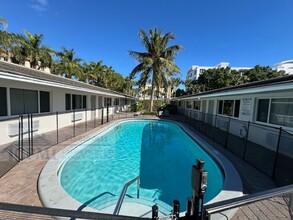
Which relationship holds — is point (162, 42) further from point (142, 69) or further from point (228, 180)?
point (228, 180)

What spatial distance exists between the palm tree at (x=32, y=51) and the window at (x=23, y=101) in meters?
15.7

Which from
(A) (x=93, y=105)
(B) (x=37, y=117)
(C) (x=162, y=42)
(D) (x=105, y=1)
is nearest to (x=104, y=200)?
(B) (x=37, y=117)

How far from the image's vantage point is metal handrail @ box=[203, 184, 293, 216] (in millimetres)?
1244

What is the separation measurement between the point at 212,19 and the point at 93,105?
53.1 feet

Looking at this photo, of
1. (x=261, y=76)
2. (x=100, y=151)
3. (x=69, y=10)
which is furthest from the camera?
(x=261, y=76)

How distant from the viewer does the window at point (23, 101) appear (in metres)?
7.64

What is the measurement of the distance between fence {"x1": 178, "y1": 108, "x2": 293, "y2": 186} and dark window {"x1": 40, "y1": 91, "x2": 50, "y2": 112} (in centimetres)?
1064

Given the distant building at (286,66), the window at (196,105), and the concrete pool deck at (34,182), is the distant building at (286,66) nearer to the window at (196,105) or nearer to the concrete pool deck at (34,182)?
the window at (196,105)

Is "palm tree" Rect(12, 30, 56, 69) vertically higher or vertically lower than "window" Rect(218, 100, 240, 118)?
higher

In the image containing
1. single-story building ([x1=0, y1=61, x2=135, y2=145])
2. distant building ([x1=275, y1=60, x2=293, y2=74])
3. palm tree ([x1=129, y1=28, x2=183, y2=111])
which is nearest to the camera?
single-story building ([x1=0, y1=61, x2=135, y2=145])

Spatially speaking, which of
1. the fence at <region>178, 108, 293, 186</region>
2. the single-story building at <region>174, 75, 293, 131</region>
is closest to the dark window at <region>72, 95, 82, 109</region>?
the fence at <region>178, 108, 293, 186</region>

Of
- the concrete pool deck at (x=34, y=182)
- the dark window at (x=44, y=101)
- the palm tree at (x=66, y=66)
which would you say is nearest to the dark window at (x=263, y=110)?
the concrete pool deck at (x=34, y=182)

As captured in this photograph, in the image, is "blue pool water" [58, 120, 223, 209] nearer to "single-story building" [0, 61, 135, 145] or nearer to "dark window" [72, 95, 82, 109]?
"single-story building" [0, 61, 135, 145]

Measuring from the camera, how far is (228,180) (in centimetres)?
458
